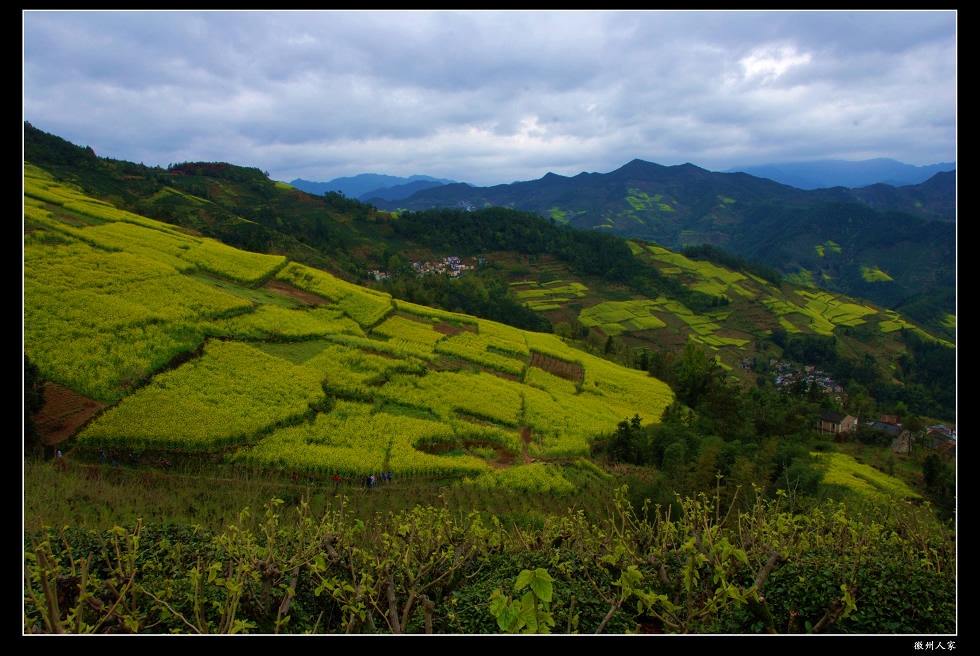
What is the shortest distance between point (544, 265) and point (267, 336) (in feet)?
250

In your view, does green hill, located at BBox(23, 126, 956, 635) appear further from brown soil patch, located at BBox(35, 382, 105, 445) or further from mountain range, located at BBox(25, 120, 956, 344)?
mountain range, located at BBox(25, 120, 956, 344)

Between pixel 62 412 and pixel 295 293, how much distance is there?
47.2 feet

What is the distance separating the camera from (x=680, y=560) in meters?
4.98

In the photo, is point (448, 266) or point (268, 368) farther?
point (448, 266)

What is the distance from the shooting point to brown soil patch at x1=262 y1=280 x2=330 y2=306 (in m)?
24.9

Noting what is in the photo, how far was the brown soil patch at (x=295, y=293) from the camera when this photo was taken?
24.9m

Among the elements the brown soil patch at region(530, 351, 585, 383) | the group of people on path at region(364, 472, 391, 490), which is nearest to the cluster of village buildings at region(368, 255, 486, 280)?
the brown soil patch at region(530, 351, 585, 383)

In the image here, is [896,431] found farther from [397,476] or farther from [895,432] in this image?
[397,476]

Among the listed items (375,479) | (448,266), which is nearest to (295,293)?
(375,479)

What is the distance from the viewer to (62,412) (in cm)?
1200

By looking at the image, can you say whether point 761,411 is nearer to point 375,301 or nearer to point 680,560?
point 375,301

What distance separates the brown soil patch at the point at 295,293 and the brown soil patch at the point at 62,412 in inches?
492
